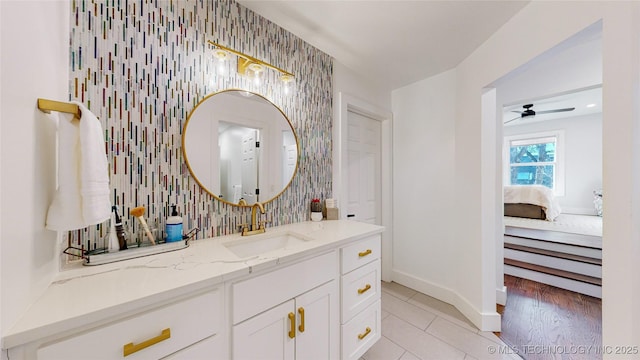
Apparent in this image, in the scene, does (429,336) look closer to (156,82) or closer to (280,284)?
(280,284)

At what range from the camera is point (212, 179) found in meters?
1.28

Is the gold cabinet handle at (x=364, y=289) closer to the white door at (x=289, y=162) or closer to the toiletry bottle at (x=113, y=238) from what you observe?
the white door at (x=289, y=162)

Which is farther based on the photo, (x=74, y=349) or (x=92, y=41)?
(x=92, y=41)

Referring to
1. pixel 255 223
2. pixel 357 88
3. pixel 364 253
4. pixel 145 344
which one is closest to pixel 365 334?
pixel 364 253

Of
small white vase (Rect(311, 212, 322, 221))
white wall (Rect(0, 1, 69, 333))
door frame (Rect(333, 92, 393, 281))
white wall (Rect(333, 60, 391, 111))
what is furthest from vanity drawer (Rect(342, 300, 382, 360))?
white wall (Rect(333, 60, 391, 111))

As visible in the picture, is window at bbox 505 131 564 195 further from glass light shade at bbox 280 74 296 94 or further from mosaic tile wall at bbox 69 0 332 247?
mosaic tile wall at bbox 69 0 332 247

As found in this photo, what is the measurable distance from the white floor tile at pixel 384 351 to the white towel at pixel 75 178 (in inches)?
70.2

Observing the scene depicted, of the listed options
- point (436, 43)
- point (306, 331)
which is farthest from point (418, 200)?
point (306, 331)

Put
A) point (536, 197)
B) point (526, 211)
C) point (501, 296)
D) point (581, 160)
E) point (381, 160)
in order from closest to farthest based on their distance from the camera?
point (501, 296) < point (381, 160) < point (536, 197) < point (526, 211) < point (581, 160)

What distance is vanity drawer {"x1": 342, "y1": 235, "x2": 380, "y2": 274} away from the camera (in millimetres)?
1317

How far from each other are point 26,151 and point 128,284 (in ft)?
1.57

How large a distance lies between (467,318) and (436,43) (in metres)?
2.41

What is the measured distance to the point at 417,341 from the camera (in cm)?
168

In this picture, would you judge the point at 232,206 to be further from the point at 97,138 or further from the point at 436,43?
the point at 436,43
